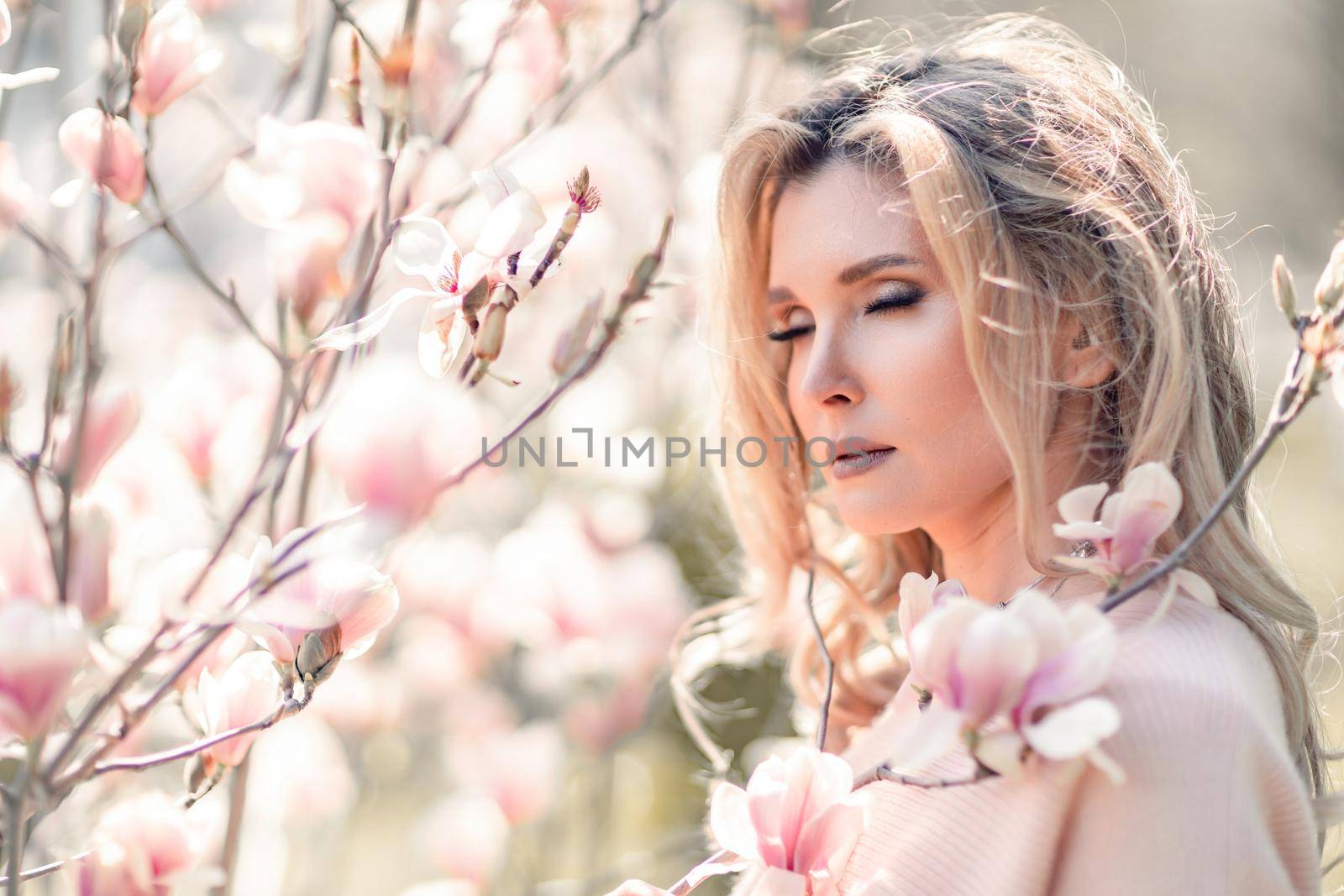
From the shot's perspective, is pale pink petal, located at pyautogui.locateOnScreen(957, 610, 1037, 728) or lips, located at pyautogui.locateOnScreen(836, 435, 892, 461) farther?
lips, located at pyautogui.locateOnScreen(836, 435, 892, 461)

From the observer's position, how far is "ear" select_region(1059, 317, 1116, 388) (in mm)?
794

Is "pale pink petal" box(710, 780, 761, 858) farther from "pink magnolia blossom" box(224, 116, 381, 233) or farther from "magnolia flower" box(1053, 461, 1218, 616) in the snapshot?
"pink magnolia blossom" box(224, 116, 381, 233)

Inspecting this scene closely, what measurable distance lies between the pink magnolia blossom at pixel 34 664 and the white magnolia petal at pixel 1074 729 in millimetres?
394

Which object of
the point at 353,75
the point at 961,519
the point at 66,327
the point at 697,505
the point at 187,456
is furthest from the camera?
the point at 697,505

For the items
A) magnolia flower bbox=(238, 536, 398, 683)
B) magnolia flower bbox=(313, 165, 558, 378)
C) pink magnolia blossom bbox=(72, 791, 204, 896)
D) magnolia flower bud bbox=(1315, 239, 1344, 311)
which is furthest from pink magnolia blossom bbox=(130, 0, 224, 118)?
magnolia flower bud bbox=(1315, 239, 1344, 311)

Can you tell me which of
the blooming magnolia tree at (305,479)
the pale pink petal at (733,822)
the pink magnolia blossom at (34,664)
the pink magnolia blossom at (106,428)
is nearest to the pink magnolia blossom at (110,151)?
the blooming magnolia tree at (305,479)

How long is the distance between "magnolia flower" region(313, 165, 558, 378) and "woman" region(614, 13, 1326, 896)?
298 millimetres

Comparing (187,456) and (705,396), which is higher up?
(705,396)

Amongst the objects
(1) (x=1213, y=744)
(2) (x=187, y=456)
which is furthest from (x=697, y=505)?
(1) (x=1213, y=744)

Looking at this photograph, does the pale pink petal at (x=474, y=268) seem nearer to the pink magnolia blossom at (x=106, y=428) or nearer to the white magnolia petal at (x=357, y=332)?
the white magnolia petal at (x=357, y=332)

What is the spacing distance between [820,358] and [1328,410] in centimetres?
302

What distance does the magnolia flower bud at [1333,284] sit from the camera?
0.51 m

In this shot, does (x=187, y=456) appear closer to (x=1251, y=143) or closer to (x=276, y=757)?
(x=276, y=757)

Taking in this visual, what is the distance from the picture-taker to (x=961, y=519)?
87 centimetres
